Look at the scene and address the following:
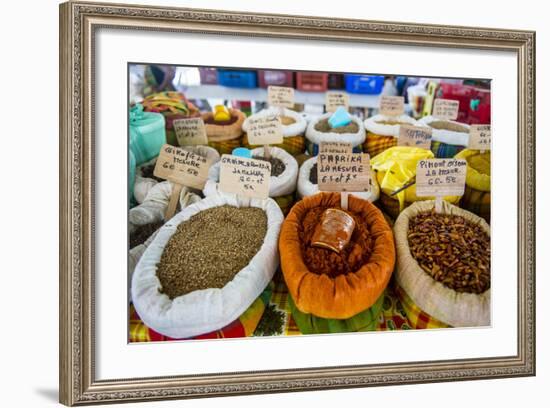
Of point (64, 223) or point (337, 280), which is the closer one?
point (64, 223)

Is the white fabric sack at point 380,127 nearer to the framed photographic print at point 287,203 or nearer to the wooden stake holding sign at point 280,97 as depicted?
the framed photographic print at point 287,203

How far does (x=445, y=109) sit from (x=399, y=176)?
9.6 inches

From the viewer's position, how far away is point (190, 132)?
1.41m

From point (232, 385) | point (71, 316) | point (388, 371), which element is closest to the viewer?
point (71, 316)

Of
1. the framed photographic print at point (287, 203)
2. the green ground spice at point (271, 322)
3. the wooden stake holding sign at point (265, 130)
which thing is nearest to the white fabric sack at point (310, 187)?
the framed photographic print at point (287, 203)

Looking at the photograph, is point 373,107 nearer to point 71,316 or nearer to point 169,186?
point 169,186

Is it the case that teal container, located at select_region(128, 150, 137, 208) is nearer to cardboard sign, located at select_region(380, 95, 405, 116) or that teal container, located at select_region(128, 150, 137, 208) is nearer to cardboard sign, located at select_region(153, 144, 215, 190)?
cardboard sign, located at select_region(153, 144, 215, 190)

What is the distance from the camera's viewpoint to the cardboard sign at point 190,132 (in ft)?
4.58

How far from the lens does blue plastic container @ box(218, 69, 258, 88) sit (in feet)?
4.36

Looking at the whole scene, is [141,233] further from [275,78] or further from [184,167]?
[275,78]

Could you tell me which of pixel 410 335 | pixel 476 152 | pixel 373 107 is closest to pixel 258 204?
pixel 373 107

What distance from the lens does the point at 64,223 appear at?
3.85ft

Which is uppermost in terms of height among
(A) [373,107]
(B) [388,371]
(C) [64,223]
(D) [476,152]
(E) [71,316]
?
(A) [373,107]

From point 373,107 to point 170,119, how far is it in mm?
554
